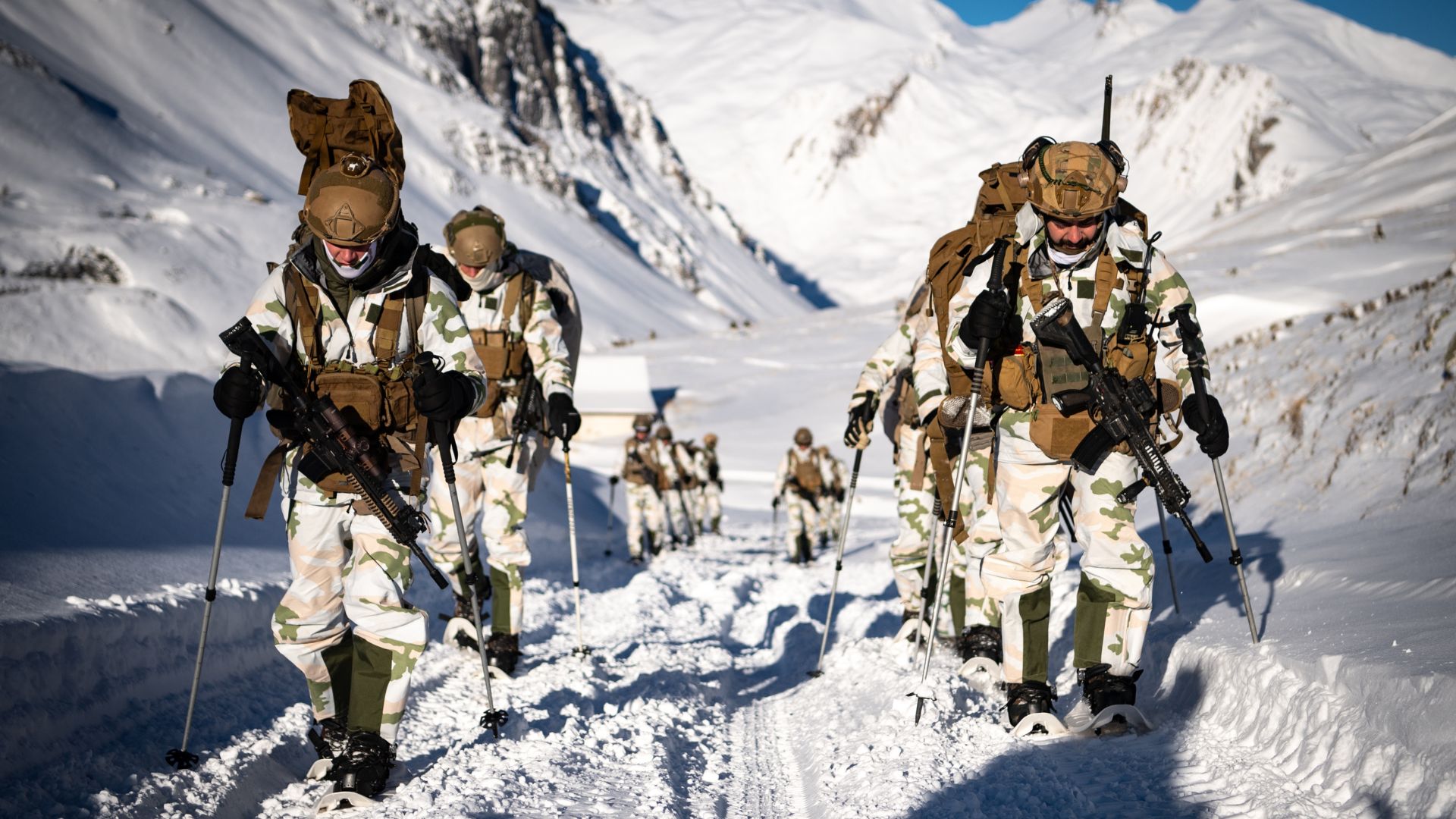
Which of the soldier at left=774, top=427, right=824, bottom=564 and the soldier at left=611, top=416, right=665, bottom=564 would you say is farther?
the soldier at left=774, top=427, right=824, bottom=564

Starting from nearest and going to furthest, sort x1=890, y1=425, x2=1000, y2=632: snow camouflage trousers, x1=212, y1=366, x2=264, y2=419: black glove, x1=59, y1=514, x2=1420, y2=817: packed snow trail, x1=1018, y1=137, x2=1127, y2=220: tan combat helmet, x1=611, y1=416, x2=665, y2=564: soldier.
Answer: x1=59, y1=514, x2=1420, y2=817: packed snow trail → x1=212, y1=366, x2=264, y2=419: black glove → x1=1018, y1=137, x2=1127, y2=220: tan combat helmet → x1=890, y1=425, x2=1000, y2=632: snow camouflage trousers → x1=611, y1=416, x2=665, y2=564: soldier

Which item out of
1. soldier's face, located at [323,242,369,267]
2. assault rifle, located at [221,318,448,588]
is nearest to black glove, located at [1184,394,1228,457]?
assault rifle, located at [221,318,448,588]

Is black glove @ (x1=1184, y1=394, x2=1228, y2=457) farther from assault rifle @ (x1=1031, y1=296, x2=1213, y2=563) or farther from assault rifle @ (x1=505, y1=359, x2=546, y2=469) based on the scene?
assault rifle @ (x1=505, y1=359, x2=546, y2=469)

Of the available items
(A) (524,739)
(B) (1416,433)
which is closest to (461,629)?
(A) (524,739)

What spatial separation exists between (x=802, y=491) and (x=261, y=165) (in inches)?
2801

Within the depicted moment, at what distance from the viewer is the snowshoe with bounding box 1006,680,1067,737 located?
4.75m

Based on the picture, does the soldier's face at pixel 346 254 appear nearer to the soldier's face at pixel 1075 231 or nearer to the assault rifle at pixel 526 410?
the soldier's face at pixel 1075 231

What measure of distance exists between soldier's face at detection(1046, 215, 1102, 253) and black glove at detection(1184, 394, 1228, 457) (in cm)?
82

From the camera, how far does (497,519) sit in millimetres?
7098

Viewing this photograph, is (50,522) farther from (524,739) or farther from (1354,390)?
(1354,390)

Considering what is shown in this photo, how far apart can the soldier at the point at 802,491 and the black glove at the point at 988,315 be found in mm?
11162

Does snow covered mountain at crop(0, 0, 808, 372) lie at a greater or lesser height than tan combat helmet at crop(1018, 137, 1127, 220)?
greater

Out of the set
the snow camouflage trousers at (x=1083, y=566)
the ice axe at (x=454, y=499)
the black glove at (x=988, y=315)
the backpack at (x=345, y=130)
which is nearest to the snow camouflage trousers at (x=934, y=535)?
the snow camouflage trousers at (x=1083, y=566)

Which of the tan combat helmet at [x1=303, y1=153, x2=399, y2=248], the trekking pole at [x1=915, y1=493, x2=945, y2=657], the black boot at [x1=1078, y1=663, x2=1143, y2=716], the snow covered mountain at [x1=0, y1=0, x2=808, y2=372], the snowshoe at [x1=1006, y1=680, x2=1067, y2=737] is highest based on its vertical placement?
the snow covered mountain at [x1=0, y1=0, x2=808, y2=372]
